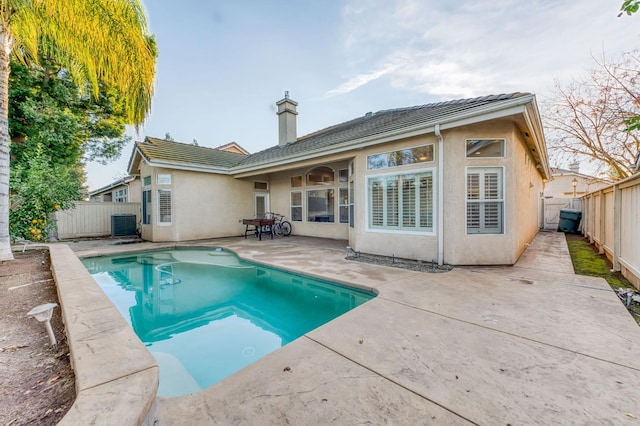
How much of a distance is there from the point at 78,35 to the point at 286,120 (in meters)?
8.42

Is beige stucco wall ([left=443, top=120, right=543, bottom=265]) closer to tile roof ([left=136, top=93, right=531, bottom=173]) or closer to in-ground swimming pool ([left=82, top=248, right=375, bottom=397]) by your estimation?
tile roof ([left=136, top=93, right=531, bottom=173])

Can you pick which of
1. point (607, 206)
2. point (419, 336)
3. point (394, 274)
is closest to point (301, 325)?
point (419, 336)

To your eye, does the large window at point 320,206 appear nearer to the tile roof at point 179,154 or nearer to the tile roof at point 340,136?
the tile roof at point 340,136

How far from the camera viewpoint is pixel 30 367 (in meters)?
1.88

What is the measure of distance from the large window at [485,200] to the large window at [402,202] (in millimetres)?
790

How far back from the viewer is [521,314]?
10.8 feet

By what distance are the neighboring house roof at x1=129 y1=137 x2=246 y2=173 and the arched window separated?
367cm

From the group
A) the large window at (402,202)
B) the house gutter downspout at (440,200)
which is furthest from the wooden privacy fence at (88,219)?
the house gutter downspout at (440,200)

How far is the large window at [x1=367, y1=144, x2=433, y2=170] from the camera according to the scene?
604 centimetres

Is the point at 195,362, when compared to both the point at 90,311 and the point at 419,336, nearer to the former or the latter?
the point at 90,311

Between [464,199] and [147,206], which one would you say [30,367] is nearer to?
[464,199]

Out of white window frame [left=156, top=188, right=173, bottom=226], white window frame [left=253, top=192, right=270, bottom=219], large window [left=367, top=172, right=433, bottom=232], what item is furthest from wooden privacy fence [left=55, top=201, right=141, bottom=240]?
large window [left=367, top=172, right=433, bottom=232]

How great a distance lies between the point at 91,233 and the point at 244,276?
34.0ft

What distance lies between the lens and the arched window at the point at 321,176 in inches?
422
